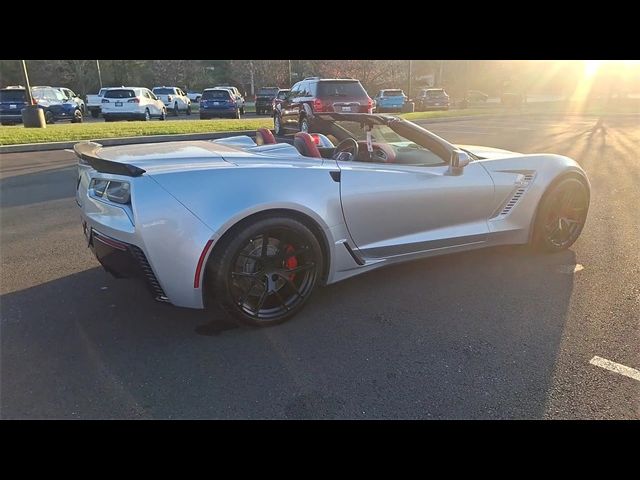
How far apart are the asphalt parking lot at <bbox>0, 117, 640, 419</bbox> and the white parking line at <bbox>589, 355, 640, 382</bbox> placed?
34 millimetres

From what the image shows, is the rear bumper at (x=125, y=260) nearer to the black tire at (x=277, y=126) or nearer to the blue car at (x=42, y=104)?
the black tire at (x=277, y=126)

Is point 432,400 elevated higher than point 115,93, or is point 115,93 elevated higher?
point 115,93

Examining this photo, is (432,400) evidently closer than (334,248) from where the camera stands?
Yes

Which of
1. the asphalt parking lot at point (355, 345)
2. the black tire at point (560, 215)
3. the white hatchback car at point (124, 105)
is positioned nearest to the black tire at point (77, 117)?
the white hatchback car at point (124, 105)

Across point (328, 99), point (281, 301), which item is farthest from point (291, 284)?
point (328, 99)

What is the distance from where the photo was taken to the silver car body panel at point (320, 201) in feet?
8.53

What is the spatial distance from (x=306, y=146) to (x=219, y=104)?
20391mm

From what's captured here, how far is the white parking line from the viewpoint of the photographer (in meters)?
2.49

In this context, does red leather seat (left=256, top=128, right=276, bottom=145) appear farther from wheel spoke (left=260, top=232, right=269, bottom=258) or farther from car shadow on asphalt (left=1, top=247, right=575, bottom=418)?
car shadow on asphalt (left=1, top=247, right=575, bottom=418)

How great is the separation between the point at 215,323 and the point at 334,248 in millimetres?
949

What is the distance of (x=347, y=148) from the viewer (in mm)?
3848
